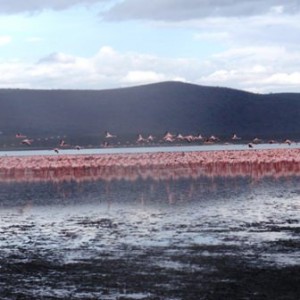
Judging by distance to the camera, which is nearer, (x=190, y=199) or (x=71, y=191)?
(x=190, y=199)

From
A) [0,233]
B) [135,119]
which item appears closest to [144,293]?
[0,233]

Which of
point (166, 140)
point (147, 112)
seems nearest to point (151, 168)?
point (166, 140)

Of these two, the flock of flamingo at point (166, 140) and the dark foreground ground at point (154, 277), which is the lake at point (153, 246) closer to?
the dark foreground ground at point (154, 277)

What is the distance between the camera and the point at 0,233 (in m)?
21.3

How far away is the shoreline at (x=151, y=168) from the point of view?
4459cm

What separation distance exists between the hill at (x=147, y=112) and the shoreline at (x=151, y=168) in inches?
3392

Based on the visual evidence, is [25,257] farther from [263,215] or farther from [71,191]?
[71,191]

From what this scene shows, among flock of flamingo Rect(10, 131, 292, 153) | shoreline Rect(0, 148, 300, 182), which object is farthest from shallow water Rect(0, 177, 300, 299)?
flock of flamingo Rect(10, 131, 292, 153)

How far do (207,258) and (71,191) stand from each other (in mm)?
18937

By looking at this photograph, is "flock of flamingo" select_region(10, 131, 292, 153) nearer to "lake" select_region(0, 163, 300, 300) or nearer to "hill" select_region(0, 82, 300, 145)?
"hill" select_region(0, 82, 300, 145)

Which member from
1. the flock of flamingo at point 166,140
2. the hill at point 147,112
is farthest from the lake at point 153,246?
the hill at point 147,112

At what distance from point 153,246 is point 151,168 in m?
34.7

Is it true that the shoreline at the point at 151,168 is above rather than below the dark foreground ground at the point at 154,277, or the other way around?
above

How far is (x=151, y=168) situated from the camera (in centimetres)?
5281
